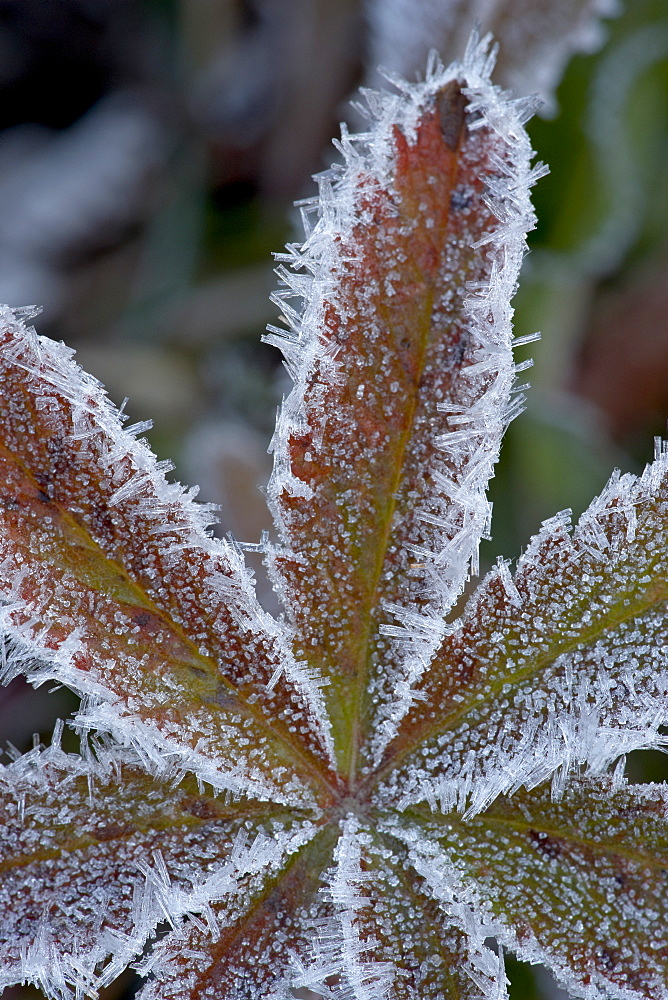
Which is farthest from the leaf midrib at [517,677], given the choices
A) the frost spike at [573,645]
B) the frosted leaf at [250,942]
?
the frosted leaf at [250,942]

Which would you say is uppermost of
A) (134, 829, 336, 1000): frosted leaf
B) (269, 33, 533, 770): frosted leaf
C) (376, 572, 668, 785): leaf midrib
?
(269, 33, 533, 770): frosted leaf

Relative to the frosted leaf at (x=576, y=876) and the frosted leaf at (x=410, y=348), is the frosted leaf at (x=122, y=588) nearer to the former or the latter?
the frosted leaf at (x=410, y=348)

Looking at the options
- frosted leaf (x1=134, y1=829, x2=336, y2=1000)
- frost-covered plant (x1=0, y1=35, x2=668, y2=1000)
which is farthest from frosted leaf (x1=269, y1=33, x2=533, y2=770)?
frosted leaf (x1=134, y1=829, x2=336, y2=1000)

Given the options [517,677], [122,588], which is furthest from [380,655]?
[122,588]

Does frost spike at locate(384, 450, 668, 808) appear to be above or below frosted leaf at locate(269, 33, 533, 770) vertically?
below

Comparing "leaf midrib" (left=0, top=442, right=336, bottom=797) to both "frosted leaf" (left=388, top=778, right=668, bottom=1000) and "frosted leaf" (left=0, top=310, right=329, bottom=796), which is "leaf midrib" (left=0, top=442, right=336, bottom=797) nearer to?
"frosted leaf" (left=0, top=310, right=329, bottom=796)

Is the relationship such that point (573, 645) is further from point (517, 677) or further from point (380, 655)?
point (380, 655)

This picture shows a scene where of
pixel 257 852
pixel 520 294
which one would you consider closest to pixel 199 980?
pixel 257 852

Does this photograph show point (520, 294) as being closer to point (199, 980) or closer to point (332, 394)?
point (332, 394)
